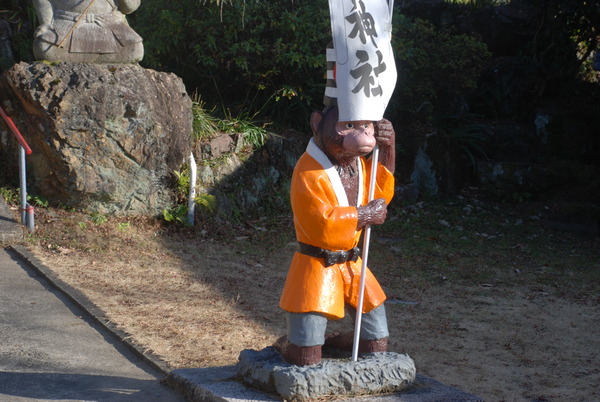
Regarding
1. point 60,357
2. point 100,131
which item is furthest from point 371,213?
point 100,131

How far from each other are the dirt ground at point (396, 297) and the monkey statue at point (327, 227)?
43.6 inches

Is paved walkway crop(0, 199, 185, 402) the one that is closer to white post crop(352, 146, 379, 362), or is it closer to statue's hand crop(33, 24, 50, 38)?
white post crop(352, 146, 379, 362)

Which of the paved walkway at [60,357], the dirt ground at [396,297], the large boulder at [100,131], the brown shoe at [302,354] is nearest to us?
the brown shoe at [302,354]

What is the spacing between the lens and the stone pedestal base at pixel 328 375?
3.90 m

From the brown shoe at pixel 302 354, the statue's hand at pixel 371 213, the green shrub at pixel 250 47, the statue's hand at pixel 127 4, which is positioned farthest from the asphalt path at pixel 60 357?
the green shrub at pixel 250 47

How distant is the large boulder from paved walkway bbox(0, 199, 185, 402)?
6.79 ft

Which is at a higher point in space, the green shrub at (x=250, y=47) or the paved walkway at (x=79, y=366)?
the green shrub at (x=250, y=47)

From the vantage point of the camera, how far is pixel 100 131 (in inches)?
321

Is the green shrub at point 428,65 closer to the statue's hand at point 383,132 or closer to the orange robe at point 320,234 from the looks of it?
the statue's hand at point 383,132

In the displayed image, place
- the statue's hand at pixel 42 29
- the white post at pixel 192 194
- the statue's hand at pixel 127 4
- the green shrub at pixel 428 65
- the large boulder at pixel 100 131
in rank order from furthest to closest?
the green shrub at pixel 428 65
the statue's hand at pixel 127 4
the white post at pixel 192 194
the statue's hand at pixel 42 29
the large boulder at pixel 100 131

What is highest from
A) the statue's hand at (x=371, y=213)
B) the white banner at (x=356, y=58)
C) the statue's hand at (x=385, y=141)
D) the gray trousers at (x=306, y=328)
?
the white banner at (x=356, y=58)

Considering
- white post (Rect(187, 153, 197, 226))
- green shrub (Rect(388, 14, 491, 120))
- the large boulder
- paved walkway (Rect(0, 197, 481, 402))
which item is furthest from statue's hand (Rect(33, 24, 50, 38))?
green shrub (Rect(388, 14, 491, 120))

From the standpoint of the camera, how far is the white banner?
396 cm

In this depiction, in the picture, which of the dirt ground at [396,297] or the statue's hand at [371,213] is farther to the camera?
the dirt ground at [396,297]
